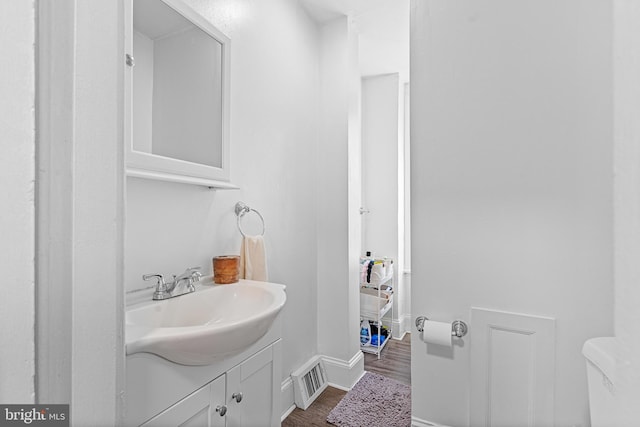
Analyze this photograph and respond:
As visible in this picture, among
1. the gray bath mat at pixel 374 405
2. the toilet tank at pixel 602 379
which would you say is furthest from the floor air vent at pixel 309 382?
the toilet tank at pixel 602 379

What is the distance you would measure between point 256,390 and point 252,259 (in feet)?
1.78

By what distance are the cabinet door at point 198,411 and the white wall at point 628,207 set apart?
3.00 ft

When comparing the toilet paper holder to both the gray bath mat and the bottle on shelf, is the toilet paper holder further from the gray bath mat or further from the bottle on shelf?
the bottle on shelf

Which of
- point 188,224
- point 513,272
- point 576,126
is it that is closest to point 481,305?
point 513,272

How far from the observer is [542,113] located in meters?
1.23

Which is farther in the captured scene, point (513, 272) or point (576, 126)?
point (513, 272)

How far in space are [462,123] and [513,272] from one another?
0.68 metres

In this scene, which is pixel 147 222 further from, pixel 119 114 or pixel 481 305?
pixel 481 305

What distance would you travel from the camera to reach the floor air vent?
1866 mm

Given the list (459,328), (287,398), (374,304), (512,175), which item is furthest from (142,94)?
(374,304)

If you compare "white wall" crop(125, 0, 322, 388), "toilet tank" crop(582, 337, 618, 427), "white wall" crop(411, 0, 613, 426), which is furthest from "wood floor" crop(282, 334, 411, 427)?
"toilet tank" crop(582, 337, 618, 427)

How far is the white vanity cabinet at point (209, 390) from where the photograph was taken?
731 mm

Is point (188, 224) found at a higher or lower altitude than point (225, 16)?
lower

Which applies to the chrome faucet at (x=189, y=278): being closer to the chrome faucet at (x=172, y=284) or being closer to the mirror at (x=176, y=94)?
the chrome faucet at (x=172, y=284)
